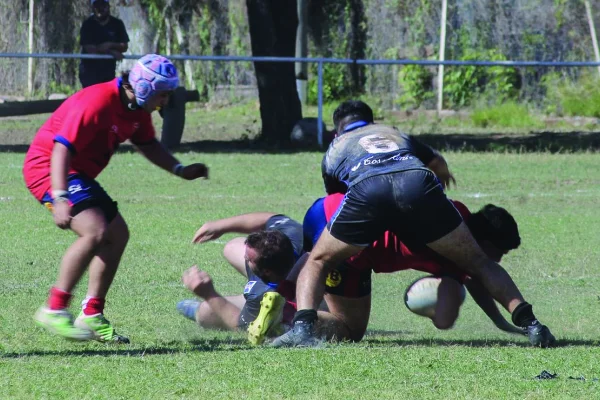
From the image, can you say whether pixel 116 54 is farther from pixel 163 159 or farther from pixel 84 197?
pixel 84 197

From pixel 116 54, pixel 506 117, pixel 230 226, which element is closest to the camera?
pixel 230 226

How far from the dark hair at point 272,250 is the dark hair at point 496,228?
108cm

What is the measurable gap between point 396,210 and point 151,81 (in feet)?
4.87

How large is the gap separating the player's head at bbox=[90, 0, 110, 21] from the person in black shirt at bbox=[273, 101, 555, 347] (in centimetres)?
1083

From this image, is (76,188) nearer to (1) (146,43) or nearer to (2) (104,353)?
(2) (104,353)

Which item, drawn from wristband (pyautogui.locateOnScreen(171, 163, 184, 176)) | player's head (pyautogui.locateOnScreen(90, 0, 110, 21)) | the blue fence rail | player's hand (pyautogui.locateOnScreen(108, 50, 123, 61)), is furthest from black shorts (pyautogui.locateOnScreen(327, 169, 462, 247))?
player's hand (pyautogui.locateOnScreen(108, 50, 123, 61))

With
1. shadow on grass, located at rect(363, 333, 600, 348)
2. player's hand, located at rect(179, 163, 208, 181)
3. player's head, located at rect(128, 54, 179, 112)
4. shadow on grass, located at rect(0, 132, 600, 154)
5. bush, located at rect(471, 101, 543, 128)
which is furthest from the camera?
bush, located at rect(471, 101, 543, 128)

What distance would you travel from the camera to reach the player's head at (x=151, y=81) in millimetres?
6145

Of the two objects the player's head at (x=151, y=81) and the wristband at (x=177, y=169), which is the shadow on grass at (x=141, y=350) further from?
the player's head at (x=151, y=81)

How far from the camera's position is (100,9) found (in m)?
16.6

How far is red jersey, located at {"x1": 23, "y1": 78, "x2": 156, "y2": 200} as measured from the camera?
20.0 feet

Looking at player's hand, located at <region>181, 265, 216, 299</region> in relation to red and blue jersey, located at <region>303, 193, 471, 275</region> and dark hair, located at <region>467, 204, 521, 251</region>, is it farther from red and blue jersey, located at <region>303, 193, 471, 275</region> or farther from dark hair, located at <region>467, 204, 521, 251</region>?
dark hair, located at <region>467, 204, 521, 251</region>

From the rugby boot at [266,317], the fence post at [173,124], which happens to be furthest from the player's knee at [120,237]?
the fence post at [173,124]

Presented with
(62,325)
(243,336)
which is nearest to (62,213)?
(62,325)
